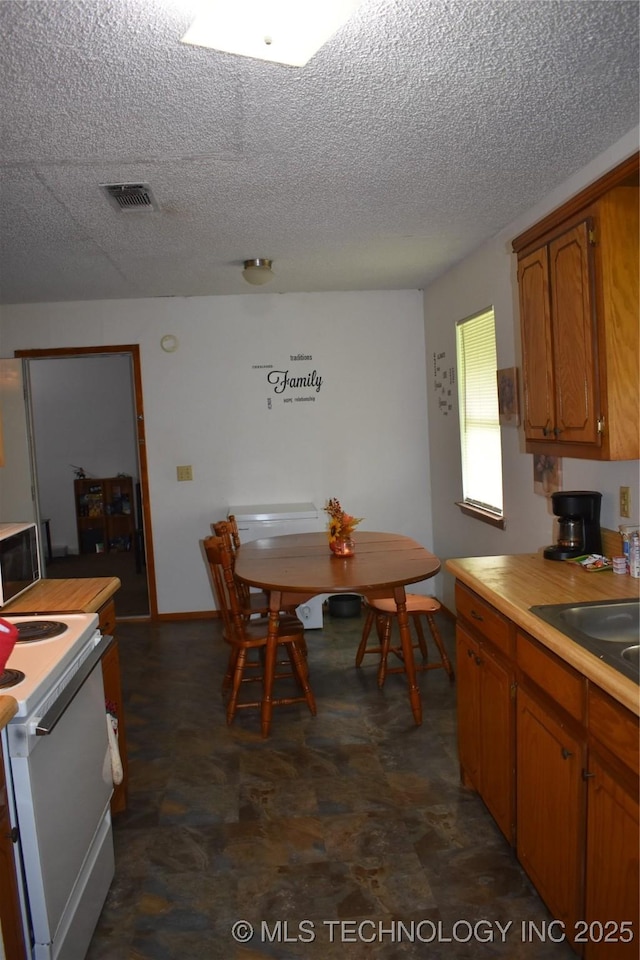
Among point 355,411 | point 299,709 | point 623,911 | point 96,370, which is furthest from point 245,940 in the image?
point 96,370

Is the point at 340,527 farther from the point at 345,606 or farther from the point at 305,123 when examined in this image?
the point at 305,123

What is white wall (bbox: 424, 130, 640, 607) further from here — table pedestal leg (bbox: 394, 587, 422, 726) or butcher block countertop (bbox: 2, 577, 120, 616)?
butcher block countertop (bbox: 2, 577, 120, 616)

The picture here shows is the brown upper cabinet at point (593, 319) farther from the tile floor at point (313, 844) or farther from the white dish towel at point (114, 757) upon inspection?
the white dish towel at point (114, 757)

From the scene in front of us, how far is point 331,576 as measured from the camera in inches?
129

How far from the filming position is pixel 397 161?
2.67 meters

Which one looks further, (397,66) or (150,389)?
(150,389)

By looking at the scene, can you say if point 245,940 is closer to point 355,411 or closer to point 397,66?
point 397,66

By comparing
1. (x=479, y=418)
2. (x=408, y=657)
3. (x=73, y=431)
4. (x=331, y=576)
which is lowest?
(x=408, y=657)

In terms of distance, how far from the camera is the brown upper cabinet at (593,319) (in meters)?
2.20

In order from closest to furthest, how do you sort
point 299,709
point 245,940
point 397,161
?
point 245,940, point 397,161, point 299,709

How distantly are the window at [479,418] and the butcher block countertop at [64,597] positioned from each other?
2.22m

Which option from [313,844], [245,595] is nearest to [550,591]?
[313,844]

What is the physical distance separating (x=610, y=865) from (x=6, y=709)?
1.38 m

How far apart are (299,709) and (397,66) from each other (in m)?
2.87
